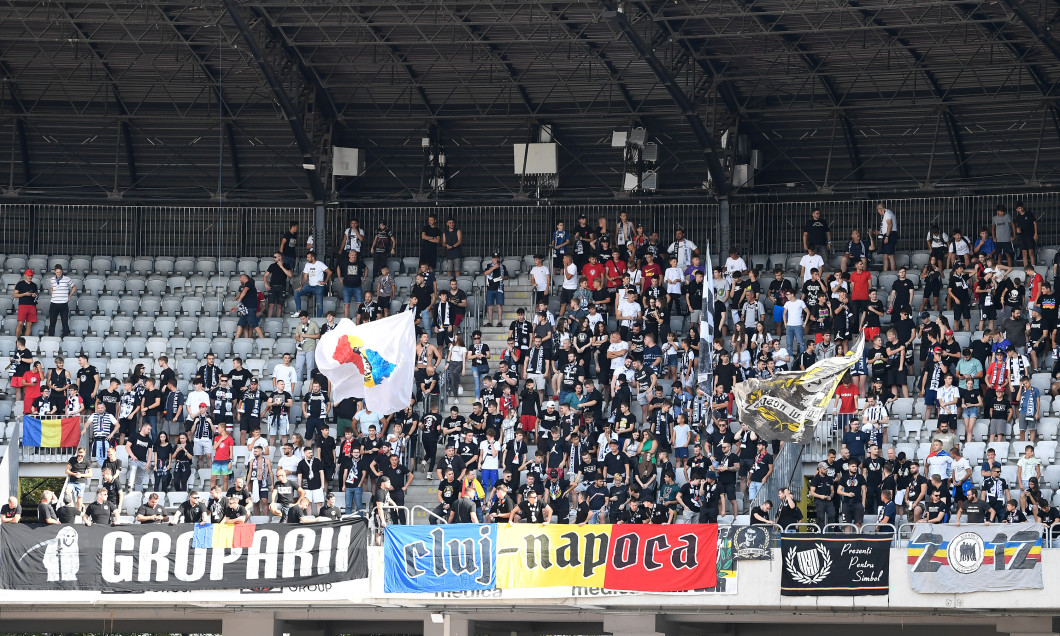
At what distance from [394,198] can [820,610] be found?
17.6m

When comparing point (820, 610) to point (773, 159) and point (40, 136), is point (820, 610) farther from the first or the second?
point (40, 136)

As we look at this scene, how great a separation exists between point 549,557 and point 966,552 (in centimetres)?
631

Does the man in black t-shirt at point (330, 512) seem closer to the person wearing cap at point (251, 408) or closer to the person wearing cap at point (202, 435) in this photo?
the person wearing cap at point (251, 408)

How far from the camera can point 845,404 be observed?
29.9 metres

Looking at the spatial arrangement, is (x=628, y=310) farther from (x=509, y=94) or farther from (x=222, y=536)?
(x=222, y=536)

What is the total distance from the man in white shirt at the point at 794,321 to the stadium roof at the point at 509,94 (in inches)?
184

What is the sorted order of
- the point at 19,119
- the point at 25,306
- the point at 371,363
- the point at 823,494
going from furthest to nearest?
1. the point at 19,119
2. the point at 25,306
3. the point at 371,363
4. the point at 823,494

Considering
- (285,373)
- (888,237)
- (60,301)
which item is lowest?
(285,373)

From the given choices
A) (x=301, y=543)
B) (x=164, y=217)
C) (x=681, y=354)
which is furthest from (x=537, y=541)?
(x=164, y=217)

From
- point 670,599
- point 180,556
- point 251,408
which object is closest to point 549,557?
point 670,599

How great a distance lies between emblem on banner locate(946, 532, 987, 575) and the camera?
77.9 feet

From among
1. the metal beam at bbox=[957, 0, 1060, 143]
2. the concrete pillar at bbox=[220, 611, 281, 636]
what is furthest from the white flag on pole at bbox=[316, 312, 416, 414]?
the metal beam at bbox=[957, 0, 1060, 143]

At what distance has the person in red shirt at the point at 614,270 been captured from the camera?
115 feet

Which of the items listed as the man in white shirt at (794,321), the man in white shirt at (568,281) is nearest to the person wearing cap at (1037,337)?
the man in white shirt at (794,321)
